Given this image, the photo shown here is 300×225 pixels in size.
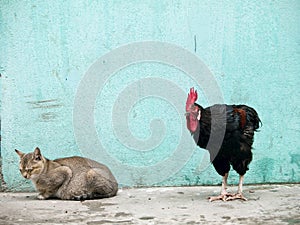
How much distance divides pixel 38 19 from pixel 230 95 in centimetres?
212

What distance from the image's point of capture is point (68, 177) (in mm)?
4961

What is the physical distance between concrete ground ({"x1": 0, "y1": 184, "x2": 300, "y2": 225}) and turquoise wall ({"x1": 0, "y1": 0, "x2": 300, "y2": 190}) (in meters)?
0.33

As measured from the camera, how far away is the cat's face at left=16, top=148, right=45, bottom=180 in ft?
16.2

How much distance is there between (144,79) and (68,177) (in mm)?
1279

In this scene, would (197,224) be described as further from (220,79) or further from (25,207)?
(220,79)

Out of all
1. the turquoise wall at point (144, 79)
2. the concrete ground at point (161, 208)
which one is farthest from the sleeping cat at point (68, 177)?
the turquoise wall at point (144, 79)

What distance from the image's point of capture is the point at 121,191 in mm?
5320

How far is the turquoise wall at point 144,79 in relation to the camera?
5297mm

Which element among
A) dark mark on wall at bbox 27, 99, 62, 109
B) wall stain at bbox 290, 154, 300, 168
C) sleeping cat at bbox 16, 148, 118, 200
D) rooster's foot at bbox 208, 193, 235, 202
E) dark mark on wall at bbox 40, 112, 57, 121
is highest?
dark mark on wall at bbox 27, 99, 62, 109

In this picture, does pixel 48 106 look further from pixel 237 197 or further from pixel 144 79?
pixel 237 197

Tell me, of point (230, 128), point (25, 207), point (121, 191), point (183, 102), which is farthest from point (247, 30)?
point (25, 207)

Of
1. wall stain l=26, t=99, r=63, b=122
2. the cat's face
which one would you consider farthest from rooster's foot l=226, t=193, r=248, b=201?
wall stain l=26, t=99, r=63, b=122

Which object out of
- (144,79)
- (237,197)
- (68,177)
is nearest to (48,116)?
(68,177)

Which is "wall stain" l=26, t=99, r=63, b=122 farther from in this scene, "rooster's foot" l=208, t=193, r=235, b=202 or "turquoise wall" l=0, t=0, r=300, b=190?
"rooster's foot" l=208, t=193, r=235, b=202
